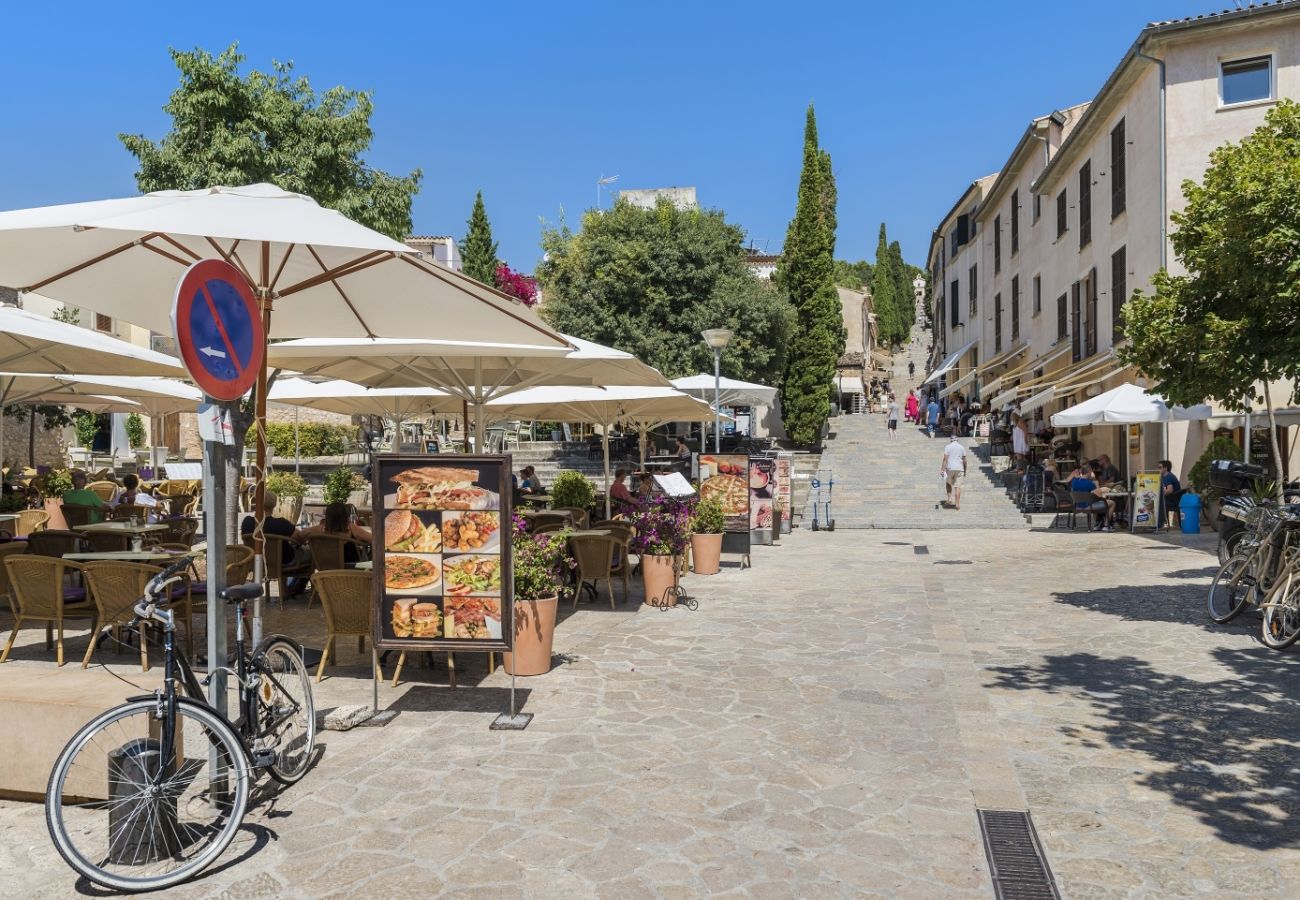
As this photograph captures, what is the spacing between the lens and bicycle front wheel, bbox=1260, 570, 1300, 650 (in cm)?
764

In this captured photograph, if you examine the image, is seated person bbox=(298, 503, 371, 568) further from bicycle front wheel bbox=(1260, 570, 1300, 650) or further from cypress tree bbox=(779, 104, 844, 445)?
cypress tree bbox=(779, 104, 844, 445)

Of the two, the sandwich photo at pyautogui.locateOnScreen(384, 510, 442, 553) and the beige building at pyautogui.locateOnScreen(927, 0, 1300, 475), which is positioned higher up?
the beige building at pyautogui.locateOnScreen(927, 0, 1300, 475)

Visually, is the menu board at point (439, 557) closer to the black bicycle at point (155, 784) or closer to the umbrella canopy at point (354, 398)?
the black bicycle at point (155, 784)

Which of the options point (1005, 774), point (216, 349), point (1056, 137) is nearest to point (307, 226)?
point (216, 349)

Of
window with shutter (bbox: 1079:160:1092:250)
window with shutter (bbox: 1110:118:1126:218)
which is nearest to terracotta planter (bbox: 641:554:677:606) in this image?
window with shutter (bbox: 1110:118:1126:218)

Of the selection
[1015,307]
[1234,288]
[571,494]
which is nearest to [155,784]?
[1234,288]

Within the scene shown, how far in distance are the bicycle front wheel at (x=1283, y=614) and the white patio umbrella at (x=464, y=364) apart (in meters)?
5.74

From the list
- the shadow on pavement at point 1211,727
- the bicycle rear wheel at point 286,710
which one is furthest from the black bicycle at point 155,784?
the shadow on pavement at point 1211,727

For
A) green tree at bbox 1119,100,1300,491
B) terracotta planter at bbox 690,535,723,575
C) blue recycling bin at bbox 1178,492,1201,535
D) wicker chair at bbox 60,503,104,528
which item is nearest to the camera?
green tree at bbox 1119,100,1300,491

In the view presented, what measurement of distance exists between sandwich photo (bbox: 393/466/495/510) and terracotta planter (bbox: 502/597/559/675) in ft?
3.67

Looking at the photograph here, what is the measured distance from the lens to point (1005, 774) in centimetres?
503

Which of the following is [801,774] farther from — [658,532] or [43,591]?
[43,591]

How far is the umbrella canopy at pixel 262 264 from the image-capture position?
518cm

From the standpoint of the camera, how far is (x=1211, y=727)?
5.85 metres
